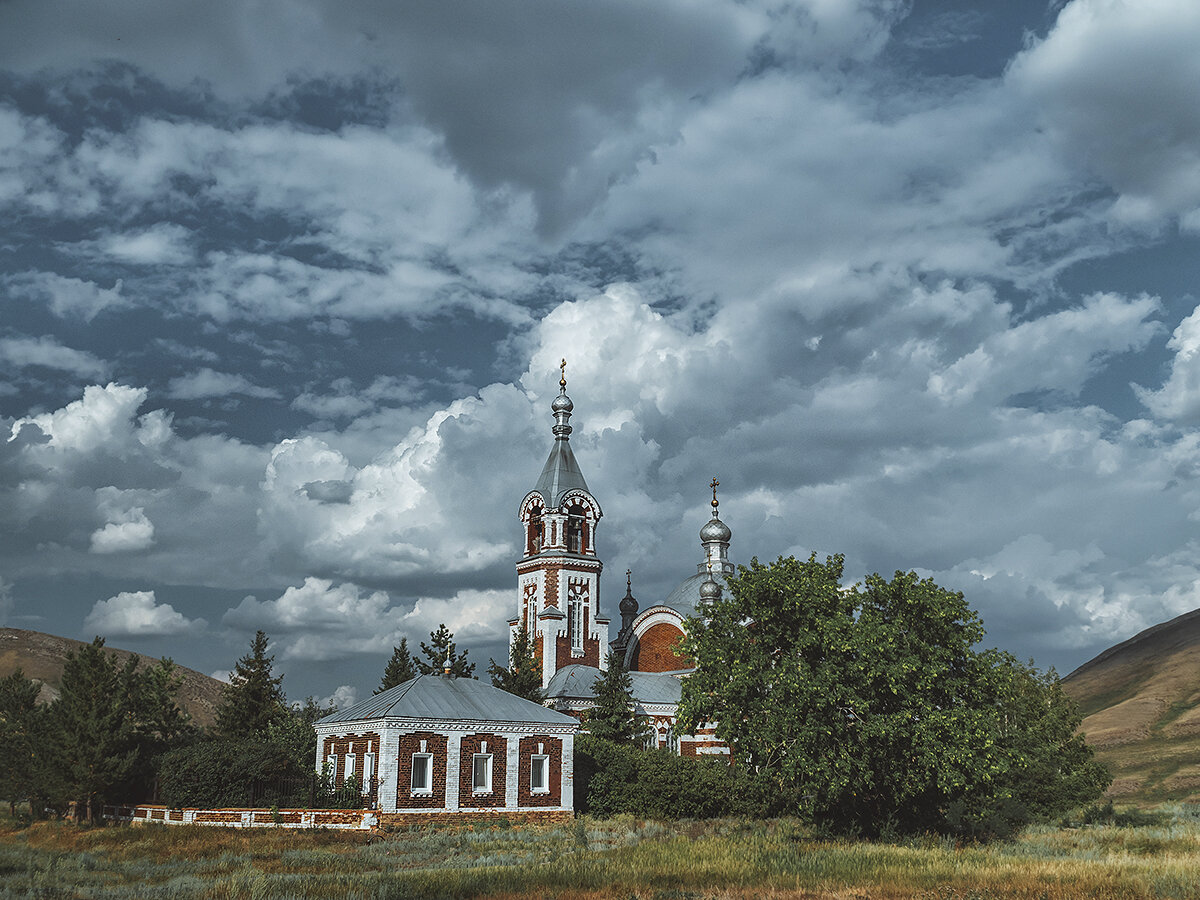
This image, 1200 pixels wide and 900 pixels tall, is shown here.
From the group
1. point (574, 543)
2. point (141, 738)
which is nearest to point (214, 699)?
point (574, 543)

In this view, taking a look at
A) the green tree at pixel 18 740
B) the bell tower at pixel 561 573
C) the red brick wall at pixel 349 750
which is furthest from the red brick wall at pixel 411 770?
the bell tower at pixel 561 573

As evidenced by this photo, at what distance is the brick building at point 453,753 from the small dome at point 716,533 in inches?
1245

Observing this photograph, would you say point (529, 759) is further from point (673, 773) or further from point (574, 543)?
point (574, 543)

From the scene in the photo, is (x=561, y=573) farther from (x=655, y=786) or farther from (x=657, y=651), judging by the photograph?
(x=655, y=786)

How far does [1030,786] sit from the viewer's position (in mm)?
44594

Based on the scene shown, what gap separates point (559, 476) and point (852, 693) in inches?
1626

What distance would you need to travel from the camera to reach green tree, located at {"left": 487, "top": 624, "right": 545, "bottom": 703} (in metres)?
59.5

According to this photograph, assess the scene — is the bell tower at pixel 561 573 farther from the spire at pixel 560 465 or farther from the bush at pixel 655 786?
the bush at pixel 655 786

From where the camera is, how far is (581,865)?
82.2ft

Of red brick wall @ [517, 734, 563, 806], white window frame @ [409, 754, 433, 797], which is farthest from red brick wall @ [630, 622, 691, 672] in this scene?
white window frame @ [409, 754, 433, 797]

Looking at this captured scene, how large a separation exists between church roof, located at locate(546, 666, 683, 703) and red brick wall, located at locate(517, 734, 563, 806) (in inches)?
600

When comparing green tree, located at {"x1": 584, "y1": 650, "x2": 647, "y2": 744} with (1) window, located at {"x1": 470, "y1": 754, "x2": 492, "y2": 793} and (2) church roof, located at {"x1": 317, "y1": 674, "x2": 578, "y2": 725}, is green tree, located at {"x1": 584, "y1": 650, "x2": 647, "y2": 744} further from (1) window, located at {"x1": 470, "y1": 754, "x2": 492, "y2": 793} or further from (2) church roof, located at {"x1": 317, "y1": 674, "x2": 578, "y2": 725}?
(1) window, located at {"x1": 470, "y1": 754, "x2": 492, "y2": 793}

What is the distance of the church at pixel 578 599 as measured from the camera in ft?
208

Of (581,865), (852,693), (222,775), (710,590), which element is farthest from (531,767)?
(710,590)
